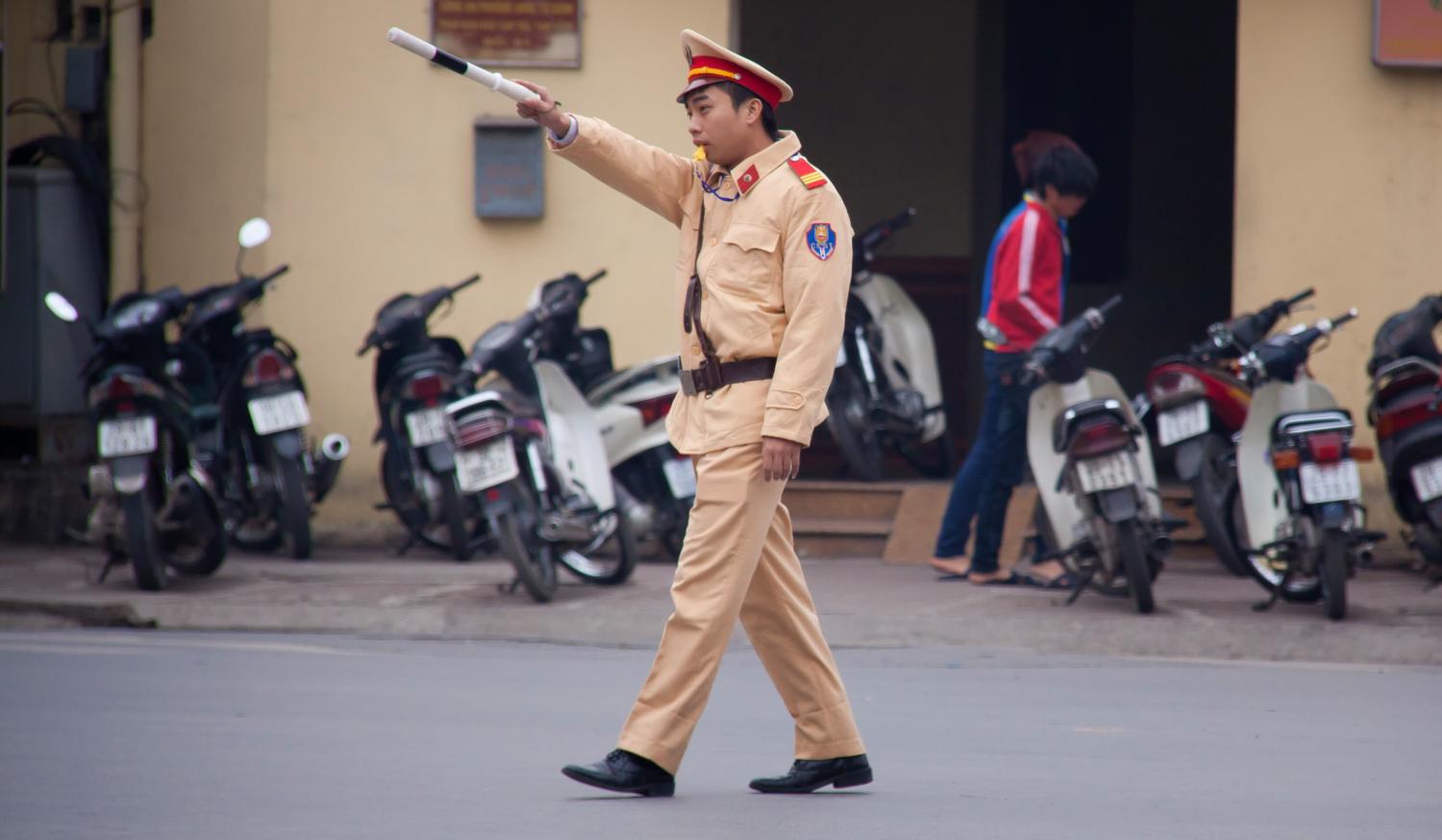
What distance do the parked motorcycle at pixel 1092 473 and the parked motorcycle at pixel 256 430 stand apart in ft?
10.9

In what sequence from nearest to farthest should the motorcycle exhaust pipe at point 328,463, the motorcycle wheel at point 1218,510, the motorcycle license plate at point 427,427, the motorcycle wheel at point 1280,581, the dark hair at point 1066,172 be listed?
the motorcycle wheel at point 1280,581 → the dark hair at point 1066,172 → the motorcycle wheel at point 1218,510 → the motorcycle license plate at point 427,427 → the motorcycle exhaust pipe at point 328,463

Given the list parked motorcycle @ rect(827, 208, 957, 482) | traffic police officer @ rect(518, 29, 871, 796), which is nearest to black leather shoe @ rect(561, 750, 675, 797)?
traffic police officer @ rect(518, 29, 871, 796)

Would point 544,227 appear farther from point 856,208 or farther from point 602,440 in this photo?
point 856,208

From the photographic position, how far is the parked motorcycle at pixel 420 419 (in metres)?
9.12

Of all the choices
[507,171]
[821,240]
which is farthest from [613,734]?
[507,171]

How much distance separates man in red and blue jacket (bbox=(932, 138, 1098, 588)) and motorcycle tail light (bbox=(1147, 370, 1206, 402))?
0.57m

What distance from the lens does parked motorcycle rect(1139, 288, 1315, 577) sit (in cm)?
846

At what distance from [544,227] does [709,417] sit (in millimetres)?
5409

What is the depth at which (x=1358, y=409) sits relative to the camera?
9602 mm

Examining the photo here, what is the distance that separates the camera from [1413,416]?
8242 mm

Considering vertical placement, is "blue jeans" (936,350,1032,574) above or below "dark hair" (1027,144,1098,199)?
below

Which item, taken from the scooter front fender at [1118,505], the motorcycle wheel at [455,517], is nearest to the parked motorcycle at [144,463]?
the motorcycle wheel at [455,517]

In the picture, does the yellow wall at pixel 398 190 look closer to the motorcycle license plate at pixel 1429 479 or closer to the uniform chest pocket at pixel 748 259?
the motorcycle license plate at pixel 1429 479

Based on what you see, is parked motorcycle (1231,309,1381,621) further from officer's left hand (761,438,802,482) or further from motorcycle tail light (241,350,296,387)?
motorcycle tail light (241,350,296,387)
